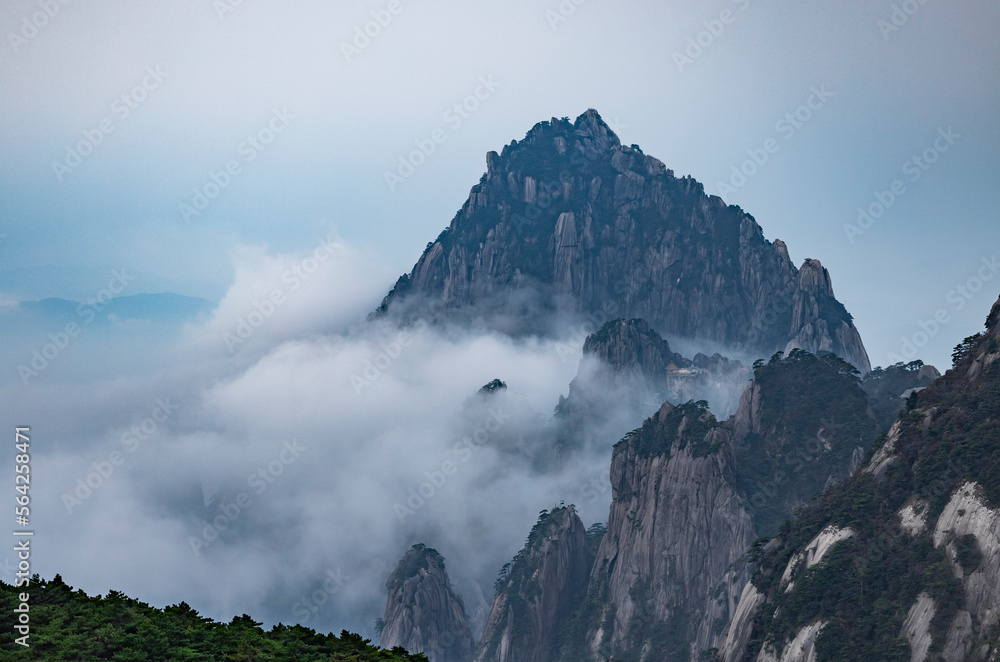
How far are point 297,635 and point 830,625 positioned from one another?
199 feet

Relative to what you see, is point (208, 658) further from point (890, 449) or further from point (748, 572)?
point (748, 572)

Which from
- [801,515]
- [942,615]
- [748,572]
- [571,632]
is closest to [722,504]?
[748,572]

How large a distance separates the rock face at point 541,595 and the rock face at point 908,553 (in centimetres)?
7681

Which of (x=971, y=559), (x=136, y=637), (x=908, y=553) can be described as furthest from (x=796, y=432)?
(x=136, y=637)

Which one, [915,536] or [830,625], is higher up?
[915,536]

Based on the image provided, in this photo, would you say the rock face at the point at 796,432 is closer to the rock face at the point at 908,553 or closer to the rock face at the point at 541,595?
the rock face at the point at 541,595

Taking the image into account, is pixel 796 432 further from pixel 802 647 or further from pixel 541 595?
pixel 802 647

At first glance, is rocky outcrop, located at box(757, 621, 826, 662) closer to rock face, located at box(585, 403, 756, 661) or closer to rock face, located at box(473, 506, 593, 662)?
rock face, located at box(585, 403, 756, 661)

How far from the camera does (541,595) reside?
18462 cm

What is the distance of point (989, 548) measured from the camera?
8600 cm

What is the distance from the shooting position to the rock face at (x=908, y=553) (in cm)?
8588

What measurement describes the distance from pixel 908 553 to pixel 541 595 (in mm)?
99239

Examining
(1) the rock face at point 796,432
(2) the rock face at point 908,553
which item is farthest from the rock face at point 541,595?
(2) the rock face at point 908,553

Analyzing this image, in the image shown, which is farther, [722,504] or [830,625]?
[722,504]
